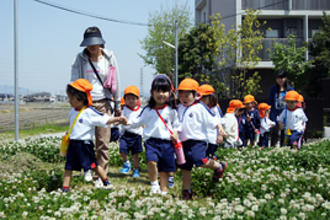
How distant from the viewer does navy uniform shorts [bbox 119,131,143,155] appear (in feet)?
25.6

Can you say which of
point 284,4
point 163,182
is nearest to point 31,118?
point 284,4

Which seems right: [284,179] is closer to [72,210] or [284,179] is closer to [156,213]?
[156,213]

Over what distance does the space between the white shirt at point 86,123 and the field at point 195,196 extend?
76 centimetres

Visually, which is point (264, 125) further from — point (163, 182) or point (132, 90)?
point (163, 182)

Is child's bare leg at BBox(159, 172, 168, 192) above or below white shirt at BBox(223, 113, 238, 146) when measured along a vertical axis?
below

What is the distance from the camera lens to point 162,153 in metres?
5.61

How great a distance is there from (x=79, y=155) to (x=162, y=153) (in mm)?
1183

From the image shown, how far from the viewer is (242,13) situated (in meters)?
27.1

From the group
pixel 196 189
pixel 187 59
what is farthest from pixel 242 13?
pixel 196 189

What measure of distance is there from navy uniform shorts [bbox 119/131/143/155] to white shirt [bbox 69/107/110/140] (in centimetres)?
202

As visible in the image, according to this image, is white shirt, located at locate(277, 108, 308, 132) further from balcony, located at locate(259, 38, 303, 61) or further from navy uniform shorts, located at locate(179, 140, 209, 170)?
balcony, located at locate(259, 38, 303, 61)

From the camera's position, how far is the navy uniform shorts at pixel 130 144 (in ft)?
25.6

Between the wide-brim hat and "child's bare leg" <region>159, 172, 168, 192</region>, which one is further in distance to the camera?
the wide-brim hat

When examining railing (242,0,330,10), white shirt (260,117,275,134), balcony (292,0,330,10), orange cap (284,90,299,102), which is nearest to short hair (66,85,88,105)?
orange cap (284,90,299,102)
